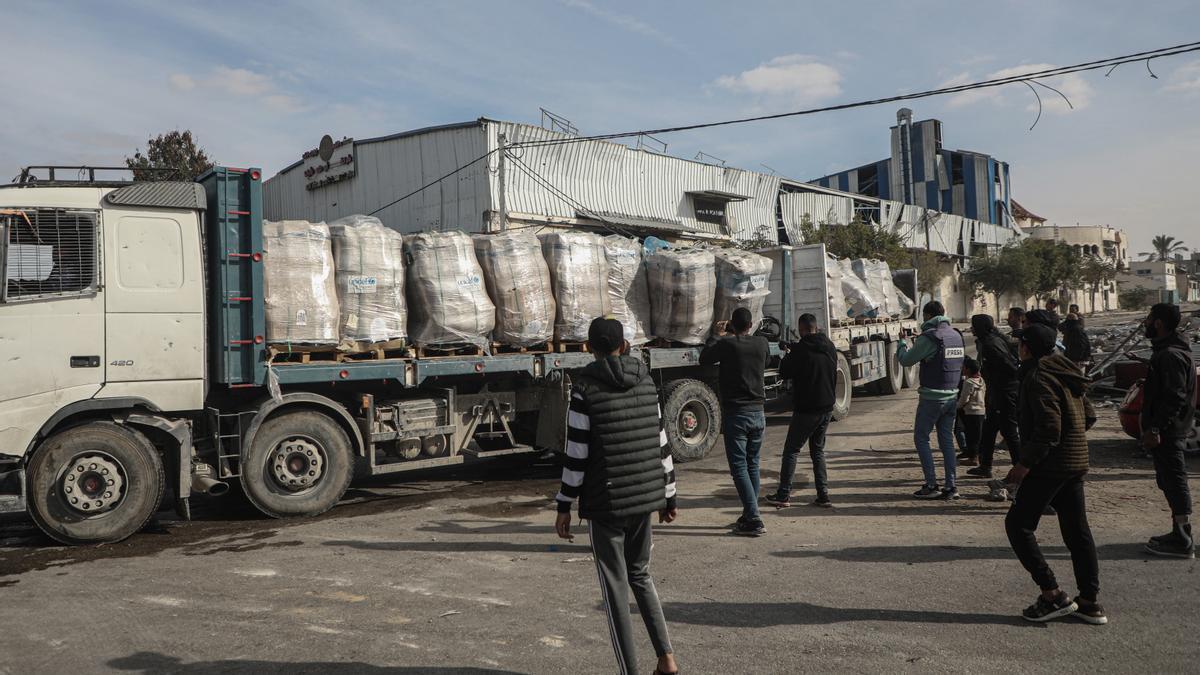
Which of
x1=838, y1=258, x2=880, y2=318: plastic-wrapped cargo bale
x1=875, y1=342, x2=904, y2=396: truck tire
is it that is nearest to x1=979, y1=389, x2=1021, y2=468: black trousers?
x1=838, y1=258, x2=880, y2=318: plastic-wrapped cargo bale

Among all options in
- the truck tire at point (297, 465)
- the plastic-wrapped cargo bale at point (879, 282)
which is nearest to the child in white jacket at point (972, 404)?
the truck tire at point (297, 465)

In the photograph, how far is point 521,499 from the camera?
8453mm

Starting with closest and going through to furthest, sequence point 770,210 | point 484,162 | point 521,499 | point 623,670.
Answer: point 623,670
point 521,499
point 484,162
point 770,210

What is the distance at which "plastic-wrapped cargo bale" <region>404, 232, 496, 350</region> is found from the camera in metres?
8.14

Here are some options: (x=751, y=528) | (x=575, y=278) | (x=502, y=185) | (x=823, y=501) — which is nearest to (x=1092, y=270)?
(x=502, y=185)

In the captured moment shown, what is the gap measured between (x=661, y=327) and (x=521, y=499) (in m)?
Answer: 2.96

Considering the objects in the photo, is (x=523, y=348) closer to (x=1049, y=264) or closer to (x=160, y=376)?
(x=160, y=376)

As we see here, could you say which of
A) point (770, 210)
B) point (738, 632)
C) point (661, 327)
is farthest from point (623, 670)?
point (770, 210)

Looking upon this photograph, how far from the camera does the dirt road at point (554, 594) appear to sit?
4.17m

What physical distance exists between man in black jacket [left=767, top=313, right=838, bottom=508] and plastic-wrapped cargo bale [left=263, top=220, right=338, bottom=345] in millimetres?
4098

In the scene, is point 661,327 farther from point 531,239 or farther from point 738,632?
point 738,632

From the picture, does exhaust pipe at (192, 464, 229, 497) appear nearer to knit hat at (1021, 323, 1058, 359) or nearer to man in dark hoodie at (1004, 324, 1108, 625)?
man in dark hoodie at (1004, 324, 1108, 625)

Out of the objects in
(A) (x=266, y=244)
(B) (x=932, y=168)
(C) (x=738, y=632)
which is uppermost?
(B) (x=932, y=168)

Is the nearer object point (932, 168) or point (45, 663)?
point (45, 663)
